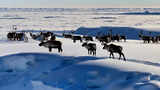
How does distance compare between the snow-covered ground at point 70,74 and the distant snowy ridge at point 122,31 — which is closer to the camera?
the snow-covered ground at point 70,74

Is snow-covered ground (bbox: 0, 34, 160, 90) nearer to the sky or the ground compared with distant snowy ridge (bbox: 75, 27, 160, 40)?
nearer to the ground

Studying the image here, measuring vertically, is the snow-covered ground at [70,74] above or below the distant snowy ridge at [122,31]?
below

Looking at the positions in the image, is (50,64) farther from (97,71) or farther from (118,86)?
(118,86)

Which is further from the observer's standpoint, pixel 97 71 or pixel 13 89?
pixel 13 89

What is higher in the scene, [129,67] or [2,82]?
[129,67]

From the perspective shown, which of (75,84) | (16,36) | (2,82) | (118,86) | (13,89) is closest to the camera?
(118,86)

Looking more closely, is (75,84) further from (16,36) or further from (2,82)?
(16,36)

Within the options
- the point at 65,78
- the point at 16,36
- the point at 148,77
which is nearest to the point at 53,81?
the point at 65,78

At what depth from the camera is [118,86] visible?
1310 centimetres

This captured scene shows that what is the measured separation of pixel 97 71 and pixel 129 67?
1547 mm

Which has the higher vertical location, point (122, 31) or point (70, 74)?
point (122, 31)

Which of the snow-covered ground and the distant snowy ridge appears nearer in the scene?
the snow-covered ground

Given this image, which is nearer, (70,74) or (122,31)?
(70,74)

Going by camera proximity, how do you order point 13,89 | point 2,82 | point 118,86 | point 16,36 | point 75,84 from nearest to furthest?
point 118,86
point 75,84
point 13,89
point 2,82
point 16,36
